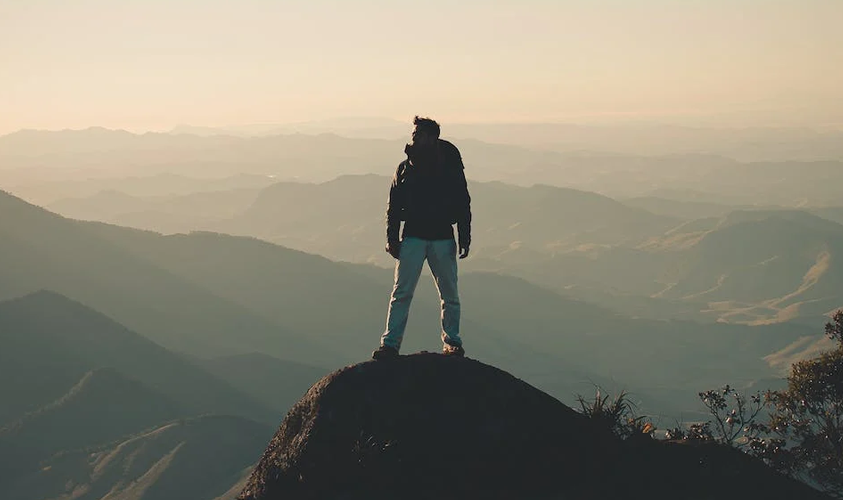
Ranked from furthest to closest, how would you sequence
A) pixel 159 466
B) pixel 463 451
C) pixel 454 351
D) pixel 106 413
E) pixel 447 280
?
pixel 106 413, pixel 159 466, pixel 454 351, pixel 447 280, pixel 463 451

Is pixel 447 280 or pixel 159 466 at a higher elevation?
pixel 447 280

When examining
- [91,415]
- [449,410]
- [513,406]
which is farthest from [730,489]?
[91,415]

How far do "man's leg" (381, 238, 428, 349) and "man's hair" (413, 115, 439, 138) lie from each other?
4.85ft

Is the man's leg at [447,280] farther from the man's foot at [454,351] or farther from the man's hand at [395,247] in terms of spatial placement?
the man's hand at [395,247]

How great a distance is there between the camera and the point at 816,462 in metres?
15.6

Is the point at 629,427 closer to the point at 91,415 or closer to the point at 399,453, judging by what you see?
the point at 399,453

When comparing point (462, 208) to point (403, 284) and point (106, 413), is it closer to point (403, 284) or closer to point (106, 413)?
point (403, 284)

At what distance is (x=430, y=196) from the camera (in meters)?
11.8

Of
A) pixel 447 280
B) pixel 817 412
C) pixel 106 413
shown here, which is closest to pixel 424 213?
pixel 447 280

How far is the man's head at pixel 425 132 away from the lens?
454 inches

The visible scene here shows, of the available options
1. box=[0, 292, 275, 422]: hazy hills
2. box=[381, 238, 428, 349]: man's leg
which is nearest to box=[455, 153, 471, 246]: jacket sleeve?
box=[381, 238, 428, 349]: man's leg

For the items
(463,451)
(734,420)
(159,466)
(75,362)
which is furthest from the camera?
(75,362)

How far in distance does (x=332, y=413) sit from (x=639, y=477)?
381cm

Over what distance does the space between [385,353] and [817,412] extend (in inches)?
393
